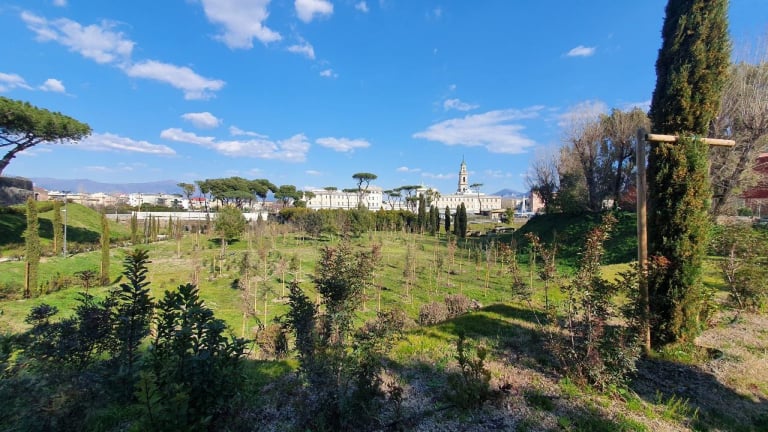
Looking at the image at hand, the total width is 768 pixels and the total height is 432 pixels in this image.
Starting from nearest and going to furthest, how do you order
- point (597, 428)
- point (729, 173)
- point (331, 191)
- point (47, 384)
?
1. point (47, 384)
2. point (597, 428)
3. point (729, 173)
4. point (331, 191)

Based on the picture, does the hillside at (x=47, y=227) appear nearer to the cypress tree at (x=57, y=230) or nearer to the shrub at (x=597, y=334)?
the cypress tree at (x=57, y=230)

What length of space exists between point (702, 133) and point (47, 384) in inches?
316

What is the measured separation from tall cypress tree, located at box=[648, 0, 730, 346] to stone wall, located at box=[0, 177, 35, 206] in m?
41.2

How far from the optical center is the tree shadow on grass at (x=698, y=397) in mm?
3092

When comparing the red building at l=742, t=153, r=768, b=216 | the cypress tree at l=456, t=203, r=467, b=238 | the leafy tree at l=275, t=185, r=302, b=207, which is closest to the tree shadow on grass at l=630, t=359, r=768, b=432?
the red building at l=742, t=153, r=768, b=216

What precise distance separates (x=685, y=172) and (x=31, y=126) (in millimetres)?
27196

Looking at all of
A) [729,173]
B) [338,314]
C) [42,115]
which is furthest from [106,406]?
[42,115]

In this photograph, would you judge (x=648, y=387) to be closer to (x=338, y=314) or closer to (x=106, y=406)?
(x=338, y=314)

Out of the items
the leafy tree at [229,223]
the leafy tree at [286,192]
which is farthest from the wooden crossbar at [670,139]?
the leafy tree at [286,192]

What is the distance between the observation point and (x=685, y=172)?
172 inches

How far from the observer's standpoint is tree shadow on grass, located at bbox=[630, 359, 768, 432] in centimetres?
309

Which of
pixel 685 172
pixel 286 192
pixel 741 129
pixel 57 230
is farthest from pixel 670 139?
pixel 286 192

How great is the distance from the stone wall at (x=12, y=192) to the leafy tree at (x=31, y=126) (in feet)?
45.7

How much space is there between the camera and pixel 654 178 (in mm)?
4617
